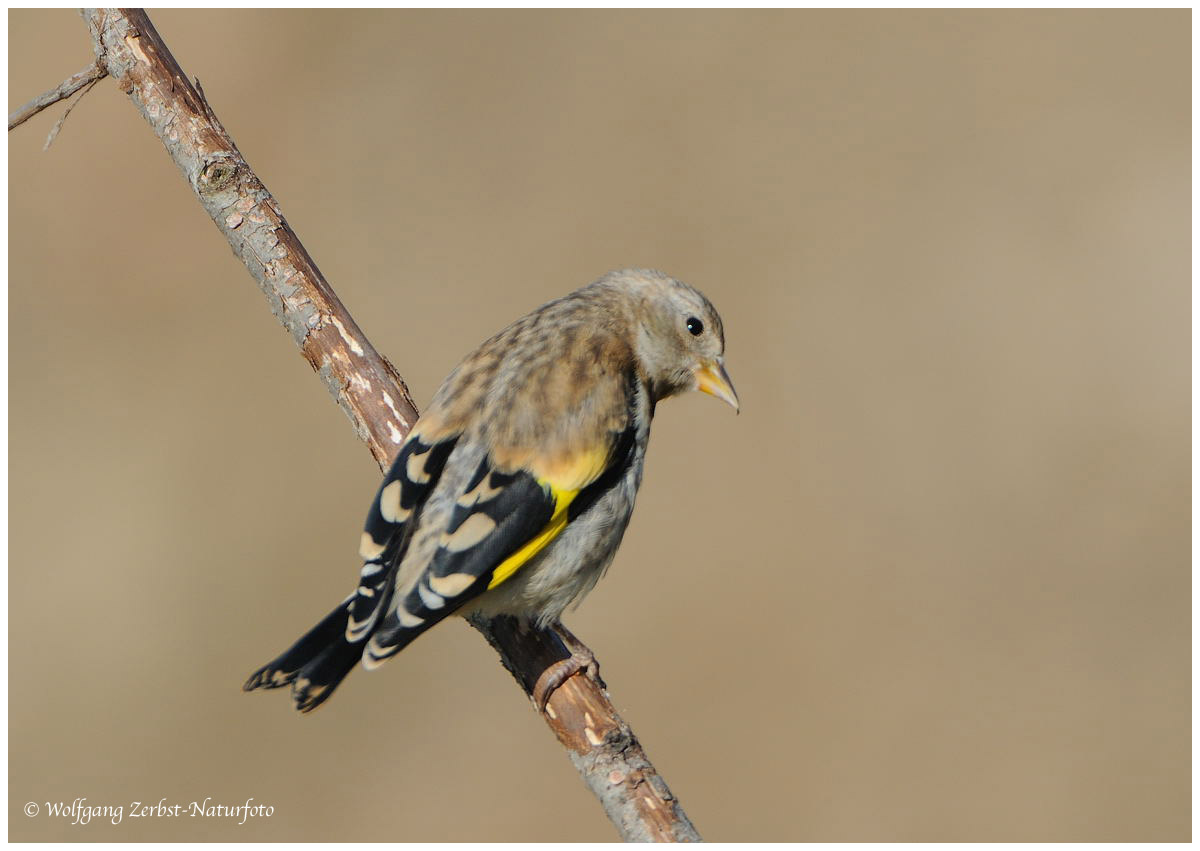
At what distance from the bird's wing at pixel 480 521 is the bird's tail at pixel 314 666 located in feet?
0.39

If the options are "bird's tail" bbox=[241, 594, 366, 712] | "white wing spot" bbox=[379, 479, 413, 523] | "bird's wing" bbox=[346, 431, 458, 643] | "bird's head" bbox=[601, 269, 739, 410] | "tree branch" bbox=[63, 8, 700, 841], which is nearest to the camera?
"bird's tail" bbox=[241, 594, 366, 712]

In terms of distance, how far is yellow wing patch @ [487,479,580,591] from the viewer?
3.95m

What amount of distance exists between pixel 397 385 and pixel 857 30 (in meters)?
7.57

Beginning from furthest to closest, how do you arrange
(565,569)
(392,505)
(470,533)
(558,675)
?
(565,569) < (392,505) < (470,533) < (558,675)

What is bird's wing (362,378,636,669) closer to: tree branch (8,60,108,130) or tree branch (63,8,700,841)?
tree branch (63,8,700,841)

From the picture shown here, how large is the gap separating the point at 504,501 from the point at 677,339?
3.94ft

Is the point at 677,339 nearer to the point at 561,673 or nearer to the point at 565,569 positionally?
the point at 565,569

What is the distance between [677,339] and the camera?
4.89 metres

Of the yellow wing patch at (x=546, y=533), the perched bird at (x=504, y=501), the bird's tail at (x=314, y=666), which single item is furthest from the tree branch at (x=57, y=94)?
the yellow wing patch at (x=546, y=533)

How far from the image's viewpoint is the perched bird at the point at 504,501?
3.83 metres

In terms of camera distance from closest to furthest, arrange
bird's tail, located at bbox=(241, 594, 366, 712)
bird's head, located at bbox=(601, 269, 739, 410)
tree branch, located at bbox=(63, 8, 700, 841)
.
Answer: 1. bird's tail, located at bbox=(241, 594, 366, 712)
2. tree branch, located at bbox=(63, 8, 700, 841)
3. bird's head, located at bbox=(601, 269, 739, 410)

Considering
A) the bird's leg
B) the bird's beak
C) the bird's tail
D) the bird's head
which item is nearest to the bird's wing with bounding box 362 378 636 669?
the bird's tail

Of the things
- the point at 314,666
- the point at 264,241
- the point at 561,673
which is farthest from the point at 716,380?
the point at 314,666

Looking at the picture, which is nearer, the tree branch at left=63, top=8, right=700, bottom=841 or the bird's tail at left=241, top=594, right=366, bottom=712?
the bird's tail at left=241, top=594, right=366, bottom=712
